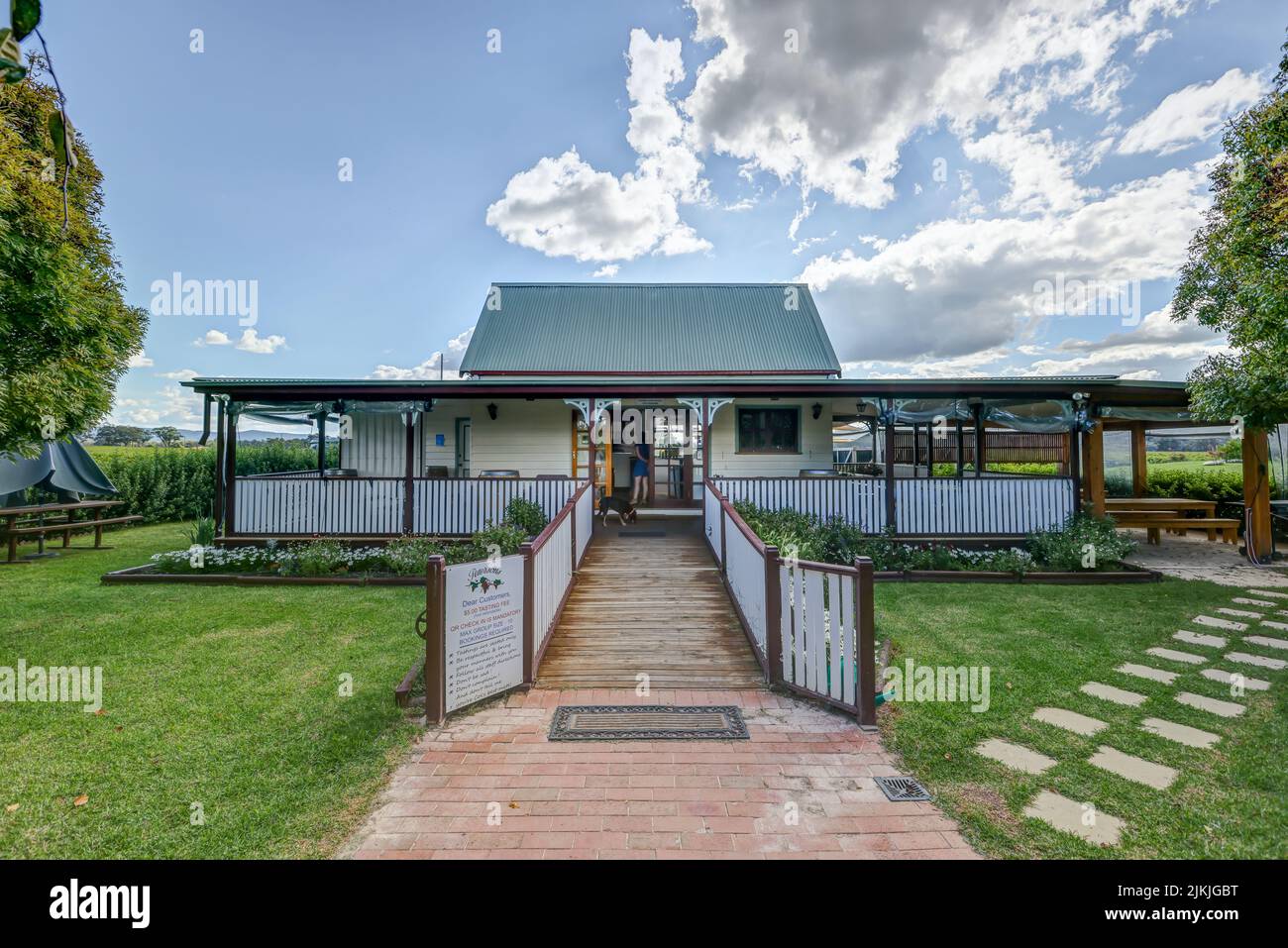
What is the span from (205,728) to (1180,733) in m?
7.14

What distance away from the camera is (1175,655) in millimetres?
5602

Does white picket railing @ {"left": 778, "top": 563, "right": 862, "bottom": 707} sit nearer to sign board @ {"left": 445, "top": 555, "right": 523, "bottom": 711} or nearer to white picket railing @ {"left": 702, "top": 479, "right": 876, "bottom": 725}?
white picket railing @ {"left": 702, "top": 479, "right": 876, "bottom": 725}

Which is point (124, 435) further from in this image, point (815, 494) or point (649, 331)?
point (815, 494)

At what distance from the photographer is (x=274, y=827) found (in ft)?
9.52

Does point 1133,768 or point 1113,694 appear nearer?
point 1133,768

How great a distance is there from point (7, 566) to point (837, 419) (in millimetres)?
17976

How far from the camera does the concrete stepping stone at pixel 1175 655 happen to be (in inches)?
213

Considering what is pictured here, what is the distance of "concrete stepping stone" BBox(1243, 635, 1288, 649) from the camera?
5.87 meters

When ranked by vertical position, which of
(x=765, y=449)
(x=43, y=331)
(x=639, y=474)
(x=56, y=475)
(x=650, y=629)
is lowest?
(x=650, y=629)

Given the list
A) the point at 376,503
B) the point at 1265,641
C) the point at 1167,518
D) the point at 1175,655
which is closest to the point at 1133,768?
the point at 1175,655

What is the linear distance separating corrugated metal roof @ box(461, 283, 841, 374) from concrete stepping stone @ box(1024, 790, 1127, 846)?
12616 mm

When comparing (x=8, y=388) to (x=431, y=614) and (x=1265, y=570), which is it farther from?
(x=1265, y=570)

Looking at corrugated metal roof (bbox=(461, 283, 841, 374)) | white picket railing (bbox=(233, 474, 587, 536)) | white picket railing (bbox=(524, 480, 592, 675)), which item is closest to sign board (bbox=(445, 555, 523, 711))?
white picket railing (bbox=(524, 480, 592, 675))
